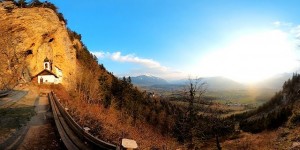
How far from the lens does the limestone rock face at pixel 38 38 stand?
2494 inches

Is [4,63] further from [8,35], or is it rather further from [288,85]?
[288,85]

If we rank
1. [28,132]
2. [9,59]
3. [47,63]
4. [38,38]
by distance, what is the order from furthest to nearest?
[47,63] → [38,38] → [9,59] → [28,132]

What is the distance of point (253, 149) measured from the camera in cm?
3969

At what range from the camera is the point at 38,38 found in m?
69.4

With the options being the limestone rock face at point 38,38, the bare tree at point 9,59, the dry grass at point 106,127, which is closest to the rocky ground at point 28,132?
the dry grass at point 106,127

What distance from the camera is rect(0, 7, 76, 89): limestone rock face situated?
208ft

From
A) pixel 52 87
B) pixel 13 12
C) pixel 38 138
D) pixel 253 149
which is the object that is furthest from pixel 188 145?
pixel 13 12

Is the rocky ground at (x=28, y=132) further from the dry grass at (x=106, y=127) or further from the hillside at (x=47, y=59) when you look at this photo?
the hillside at (x=47, y=59)

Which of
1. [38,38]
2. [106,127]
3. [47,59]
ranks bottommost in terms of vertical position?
[106,127]

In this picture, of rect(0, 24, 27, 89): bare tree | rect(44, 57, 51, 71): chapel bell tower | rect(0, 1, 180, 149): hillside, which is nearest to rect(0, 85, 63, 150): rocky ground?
rect(0, 1, 180, 149): hillside

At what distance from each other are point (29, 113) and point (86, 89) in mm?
48328

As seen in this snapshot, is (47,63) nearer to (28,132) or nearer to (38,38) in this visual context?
(38,38)

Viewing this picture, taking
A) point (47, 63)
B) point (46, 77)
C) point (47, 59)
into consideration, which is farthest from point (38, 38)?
point (46, 77)

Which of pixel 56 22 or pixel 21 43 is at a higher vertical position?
pixel 56 22
